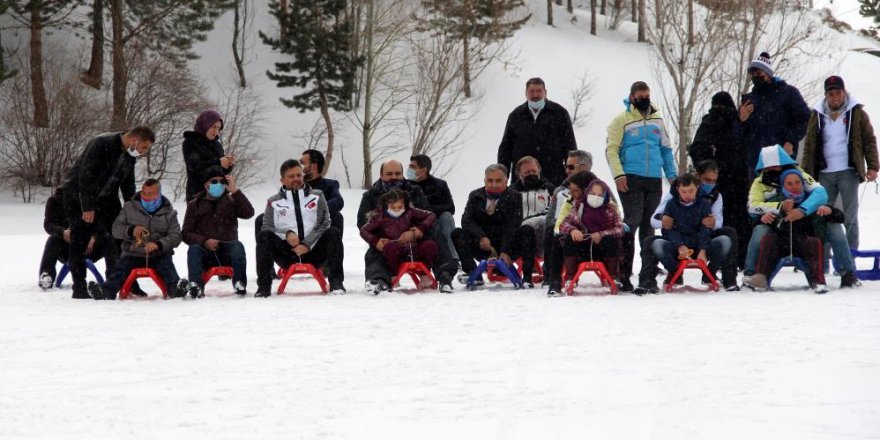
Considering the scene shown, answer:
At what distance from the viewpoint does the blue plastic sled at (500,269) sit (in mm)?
8977

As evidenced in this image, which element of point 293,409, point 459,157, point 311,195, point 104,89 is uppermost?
point 104,89

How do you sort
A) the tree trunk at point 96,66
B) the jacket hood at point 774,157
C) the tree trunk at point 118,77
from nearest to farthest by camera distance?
Answer: the jacket hood at point 774,157 → the tree trunk at point 118,77 → the tree trunk at point 96,66

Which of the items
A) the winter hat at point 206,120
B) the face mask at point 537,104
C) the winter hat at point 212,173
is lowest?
the winter hat at point 212,173

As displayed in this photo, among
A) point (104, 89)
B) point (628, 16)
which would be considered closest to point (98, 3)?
point (104, 89)

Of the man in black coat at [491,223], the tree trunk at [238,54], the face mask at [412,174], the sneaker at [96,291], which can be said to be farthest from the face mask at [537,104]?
the tree trunk at [238,54]

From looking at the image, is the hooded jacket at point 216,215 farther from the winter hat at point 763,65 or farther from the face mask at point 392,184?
the winter hat at point 763,65

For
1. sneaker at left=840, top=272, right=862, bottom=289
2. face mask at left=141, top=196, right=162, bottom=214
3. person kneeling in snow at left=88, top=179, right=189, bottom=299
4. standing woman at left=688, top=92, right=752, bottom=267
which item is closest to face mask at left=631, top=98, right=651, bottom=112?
standing woman at left=688, top=92, right=752, bottom=267

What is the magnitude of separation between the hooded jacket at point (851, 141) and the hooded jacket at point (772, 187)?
2.95ft

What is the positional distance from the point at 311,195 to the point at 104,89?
2788cm

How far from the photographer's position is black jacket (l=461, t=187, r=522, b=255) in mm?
9367

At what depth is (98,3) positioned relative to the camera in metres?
32.2

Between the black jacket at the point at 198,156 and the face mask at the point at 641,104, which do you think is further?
the face mask at the point at 641,104

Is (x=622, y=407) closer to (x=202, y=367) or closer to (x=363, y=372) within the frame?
(x=363, y=372)

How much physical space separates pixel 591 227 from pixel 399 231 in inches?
63.5
